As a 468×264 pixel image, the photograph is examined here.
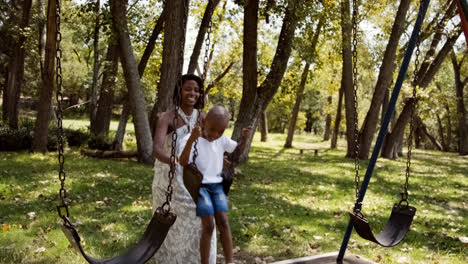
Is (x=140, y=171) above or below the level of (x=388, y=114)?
below

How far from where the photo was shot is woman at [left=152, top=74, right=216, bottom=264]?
368cm

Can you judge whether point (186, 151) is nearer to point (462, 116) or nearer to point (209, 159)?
point (209, 159)

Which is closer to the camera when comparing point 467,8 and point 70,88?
point 467,8

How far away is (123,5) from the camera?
10.3 meters

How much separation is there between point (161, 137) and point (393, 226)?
8.90 ft

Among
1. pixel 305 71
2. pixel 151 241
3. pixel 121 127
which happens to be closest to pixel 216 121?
pixel 151 241

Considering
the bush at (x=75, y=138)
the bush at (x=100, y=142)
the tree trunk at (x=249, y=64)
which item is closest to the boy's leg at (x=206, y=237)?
the tree trunk at (x=249, y=64)

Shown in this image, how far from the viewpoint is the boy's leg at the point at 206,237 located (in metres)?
3.43

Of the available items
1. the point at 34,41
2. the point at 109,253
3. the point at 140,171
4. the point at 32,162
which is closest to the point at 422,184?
the point at 140,171

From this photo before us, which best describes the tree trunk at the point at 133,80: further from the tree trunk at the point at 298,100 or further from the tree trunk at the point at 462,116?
the tree trunk at the point at 462,116

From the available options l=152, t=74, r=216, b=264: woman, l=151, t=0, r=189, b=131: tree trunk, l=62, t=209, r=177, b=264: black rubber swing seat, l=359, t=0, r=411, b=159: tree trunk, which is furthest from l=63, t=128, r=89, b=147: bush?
l=62, t=209, r=177, b=264: black rubber swing seat

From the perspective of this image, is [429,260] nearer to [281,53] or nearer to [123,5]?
[281,53]

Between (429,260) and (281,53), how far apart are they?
320 inches

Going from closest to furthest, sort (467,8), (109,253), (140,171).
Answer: (467,8) → (109,253) → (140,171)
